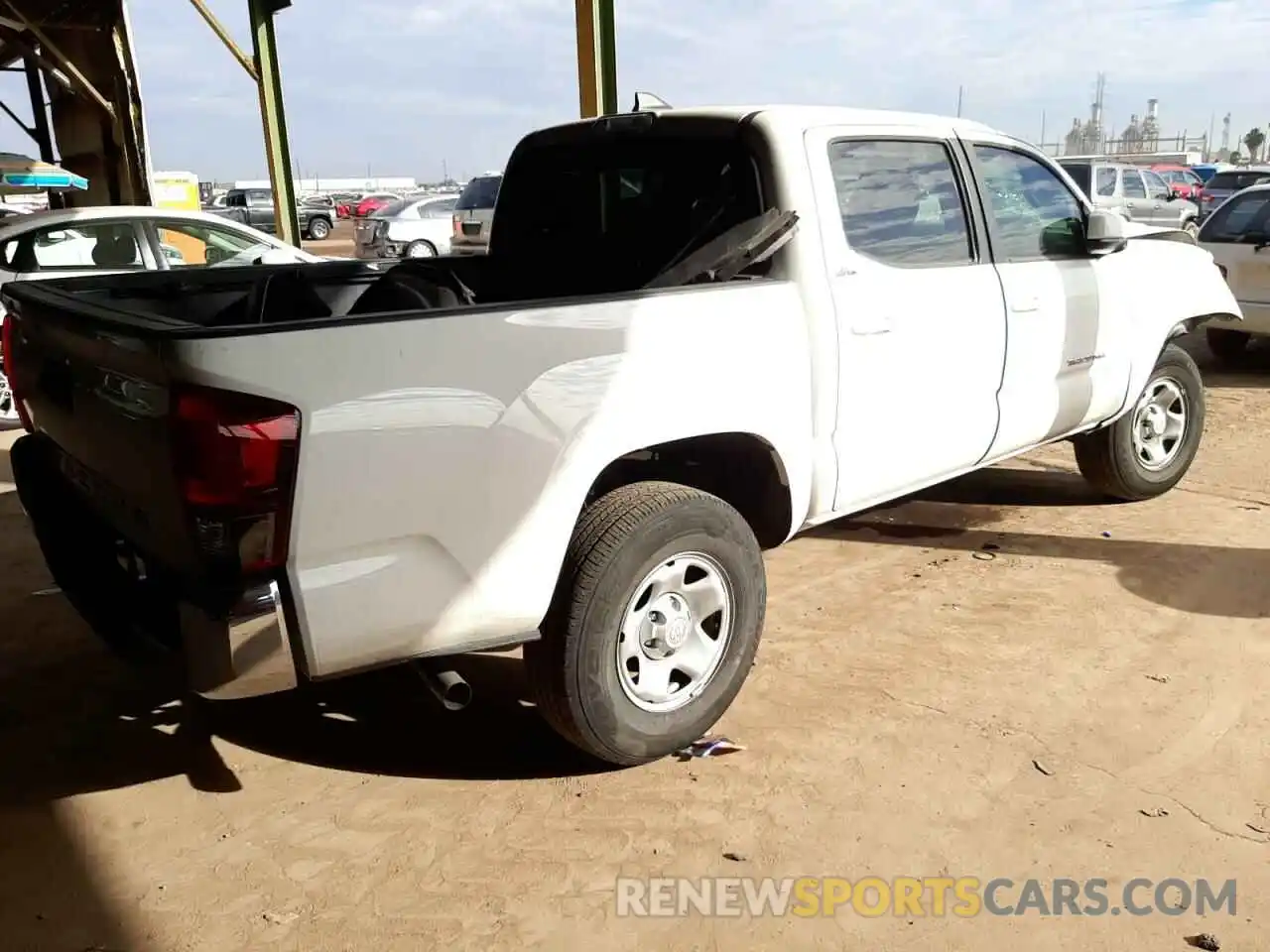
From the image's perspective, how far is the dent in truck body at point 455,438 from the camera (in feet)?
7.67

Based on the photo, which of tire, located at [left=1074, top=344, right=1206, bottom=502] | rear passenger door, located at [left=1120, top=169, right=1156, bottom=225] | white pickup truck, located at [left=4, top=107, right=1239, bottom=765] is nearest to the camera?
white pickup truck, located at [left=4, top=107, right=1239, bottom=765]

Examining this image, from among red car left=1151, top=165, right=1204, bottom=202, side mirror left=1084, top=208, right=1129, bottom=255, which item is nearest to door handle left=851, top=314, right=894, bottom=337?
side mirror left=1084, top=208, right=1129, bottom=255

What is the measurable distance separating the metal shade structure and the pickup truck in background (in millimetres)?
21438

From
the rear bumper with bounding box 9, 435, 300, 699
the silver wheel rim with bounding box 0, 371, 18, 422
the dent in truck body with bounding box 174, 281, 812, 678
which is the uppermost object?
the dent in truck body with bounding box 174, 281, 812, 678

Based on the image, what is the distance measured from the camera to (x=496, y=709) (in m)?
3.58

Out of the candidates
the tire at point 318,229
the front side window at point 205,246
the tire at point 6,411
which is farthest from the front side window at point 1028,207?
the tire at point 318,229

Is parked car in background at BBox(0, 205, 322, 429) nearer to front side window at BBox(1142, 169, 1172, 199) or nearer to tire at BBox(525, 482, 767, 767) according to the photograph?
tire at BBox(525, 482, 767, 767)

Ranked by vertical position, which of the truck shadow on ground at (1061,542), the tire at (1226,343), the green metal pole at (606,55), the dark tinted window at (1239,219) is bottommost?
the truck shadow on ground at (1061,542)

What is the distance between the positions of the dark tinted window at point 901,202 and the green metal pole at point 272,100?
9244 mm

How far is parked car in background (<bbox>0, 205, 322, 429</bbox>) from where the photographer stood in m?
8.06

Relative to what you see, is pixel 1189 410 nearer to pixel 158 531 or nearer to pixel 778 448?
pixel 778 448

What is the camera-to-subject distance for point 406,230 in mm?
18969

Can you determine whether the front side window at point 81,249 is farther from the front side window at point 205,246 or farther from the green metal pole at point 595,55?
the green metal pole at point 595,55

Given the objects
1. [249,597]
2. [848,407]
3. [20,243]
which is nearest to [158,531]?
[249,597]
